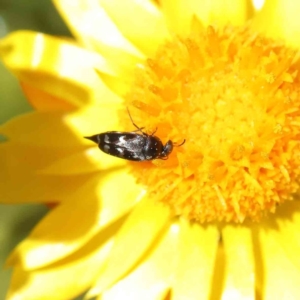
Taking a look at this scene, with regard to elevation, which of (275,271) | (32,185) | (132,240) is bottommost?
(275,271)

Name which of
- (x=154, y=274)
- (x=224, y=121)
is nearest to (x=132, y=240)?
(x=154, y=274)

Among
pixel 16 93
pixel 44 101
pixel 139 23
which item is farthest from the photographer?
pixel 16 93

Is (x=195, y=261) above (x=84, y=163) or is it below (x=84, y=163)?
below

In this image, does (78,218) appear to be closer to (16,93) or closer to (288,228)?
(288,228)

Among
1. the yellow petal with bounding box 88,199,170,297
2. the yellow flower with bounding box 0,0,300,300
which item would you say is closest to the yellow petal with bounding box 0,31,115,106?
the yellow flower with bounding box 0,0,300,300

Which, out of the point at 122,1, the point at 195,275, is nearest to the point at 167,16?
the point at 122,1
